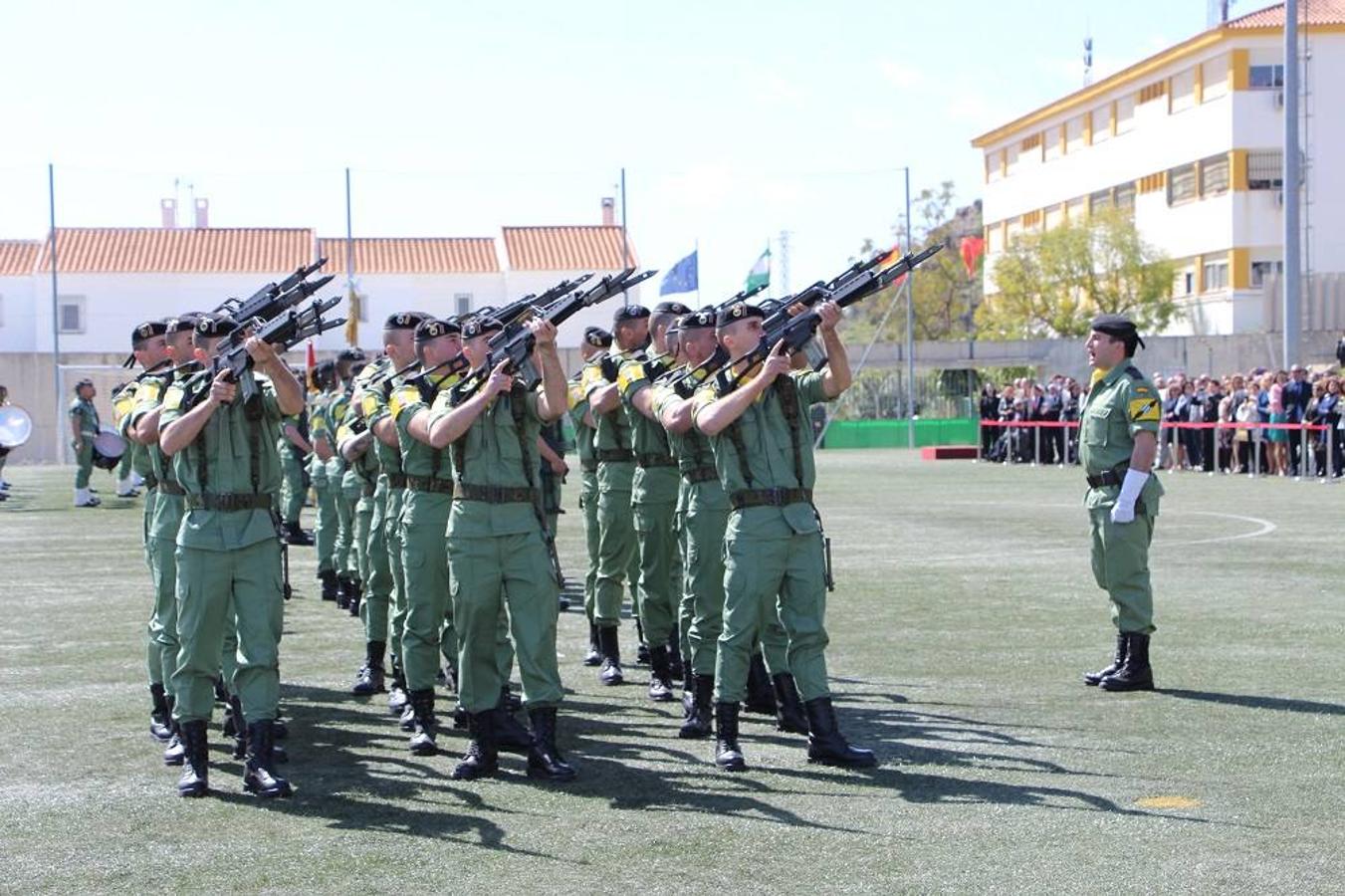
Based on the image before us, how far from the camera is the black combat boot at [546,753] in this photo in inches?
328

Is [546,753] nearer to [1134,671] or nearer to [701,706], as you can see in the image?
[701,706]

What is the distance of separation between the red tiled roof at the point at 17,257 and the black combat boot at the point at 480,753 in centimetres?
6965

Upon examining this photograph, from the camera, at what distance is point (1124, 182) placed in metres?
67.1

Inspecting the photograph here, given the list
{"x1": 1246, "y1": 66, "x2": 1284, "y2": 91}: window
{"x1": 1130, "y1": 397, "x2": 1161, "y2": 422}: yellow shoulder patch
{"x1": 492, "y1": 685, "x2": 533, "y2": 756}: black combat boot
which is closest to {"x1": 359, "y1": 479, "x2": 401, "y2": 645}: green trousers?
{"x1": 492, "y1": 685, "x2": 533, "y2": 756}: black combat boot

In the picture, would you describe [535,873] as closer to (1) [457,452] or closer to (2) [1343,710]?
(1) [457,452]

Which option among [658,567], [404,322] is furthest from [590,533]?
[404,322]

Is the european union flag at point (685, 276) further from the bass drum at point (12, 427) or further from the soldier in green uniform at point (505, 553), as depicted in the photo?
the soldier in green uniform at point (505, 553)

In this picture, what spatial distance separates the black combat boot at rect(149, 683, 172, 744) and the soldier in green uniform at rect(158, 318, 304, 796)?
1169mm

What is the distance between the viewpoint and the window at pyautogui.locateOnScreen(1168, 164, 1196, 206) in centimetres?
6203

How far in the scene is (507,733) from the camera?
880 cm

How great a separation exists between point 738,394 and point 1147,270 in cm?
5704

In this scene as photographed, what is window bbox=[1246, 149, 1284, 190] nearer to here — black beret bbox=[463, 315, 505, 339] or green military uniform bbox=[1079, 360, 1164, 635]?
green military uniform bbox=[1079, 360, 1164, 635]

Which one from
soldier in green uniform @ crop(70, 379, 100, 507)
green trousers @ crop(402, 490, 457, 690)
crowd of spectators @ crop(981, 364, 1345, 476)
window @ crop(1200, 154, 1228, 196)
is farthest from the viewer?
window @ crop(1200, 154, 1228, 196)

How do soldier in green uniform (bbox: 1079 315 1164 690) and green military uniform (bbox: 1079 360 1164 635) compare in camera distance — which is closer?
soldier in green uniform (bbox: 1079 315 1164 690)
